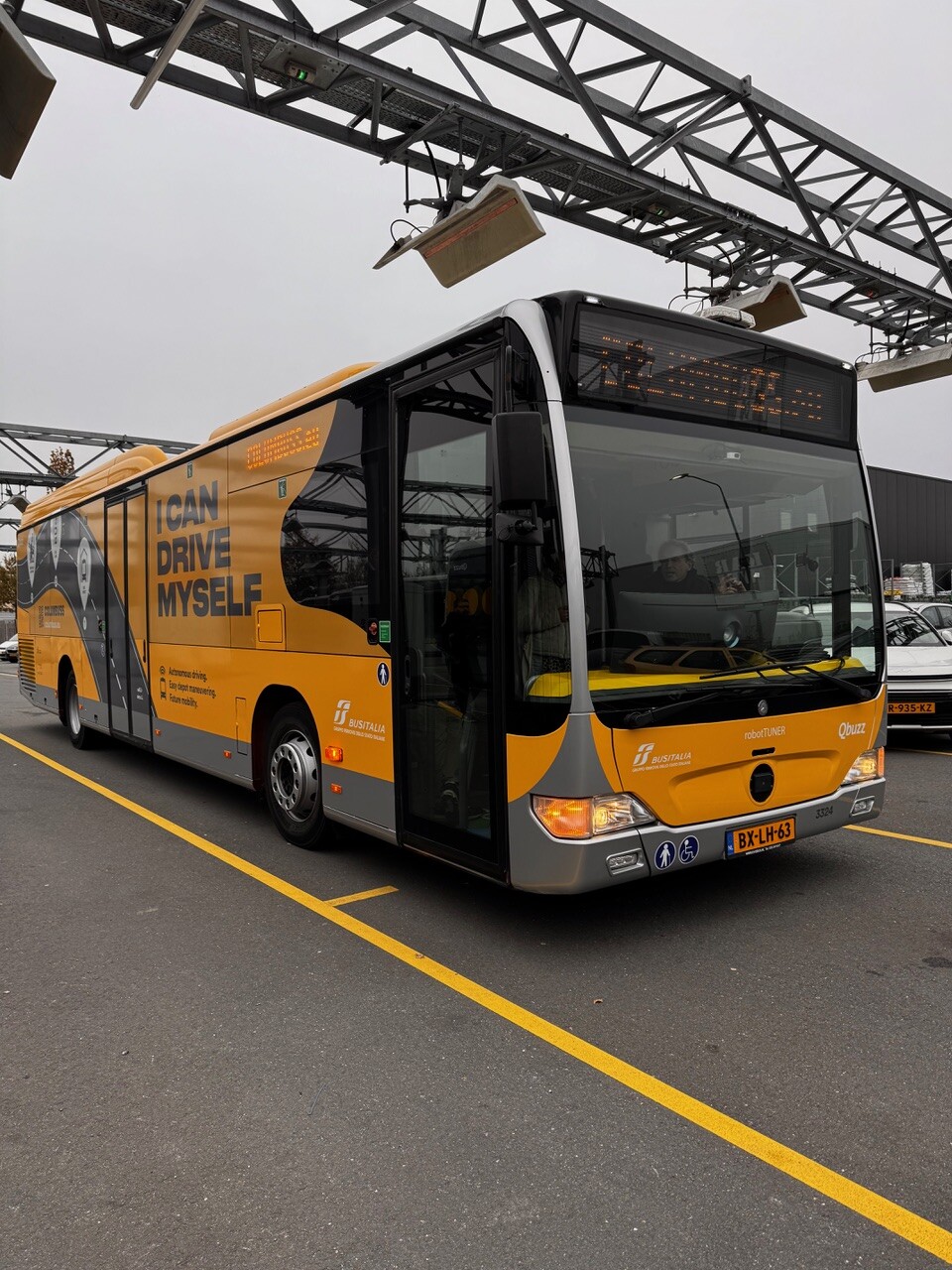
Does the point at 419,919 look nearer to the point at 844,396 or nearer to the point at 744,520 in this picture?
the point at 744,520

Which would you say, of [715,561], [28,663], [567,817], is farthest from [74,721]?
[715,561]

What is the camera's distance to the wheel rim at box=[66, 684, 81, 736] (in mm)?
11258

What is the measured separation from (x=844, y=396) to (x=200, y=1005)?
462 centimetres

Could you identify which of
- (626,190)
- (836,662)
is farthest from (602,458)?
(626,190)

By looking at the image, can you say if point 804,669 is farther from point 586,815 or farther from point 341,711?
point 341,711

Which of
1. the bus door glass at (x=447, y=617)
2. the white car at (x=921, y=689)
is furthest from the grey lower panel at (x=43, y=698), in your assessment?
the white car at (x=921, y=689)

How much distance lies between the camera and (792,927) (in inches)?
187

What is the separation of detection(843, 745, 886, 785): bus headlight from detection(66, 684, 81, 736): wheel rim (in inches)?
358

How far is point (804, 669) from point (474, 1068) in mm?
2668

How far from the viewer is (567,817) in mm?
4121

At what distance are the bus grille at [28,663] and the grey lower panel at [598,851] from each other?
35.4 feet

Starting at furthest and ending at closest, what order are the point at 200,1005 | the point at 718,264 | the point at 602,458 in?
1. the point at 718,264
2. the point at 602,458
3. the point at 200,1005

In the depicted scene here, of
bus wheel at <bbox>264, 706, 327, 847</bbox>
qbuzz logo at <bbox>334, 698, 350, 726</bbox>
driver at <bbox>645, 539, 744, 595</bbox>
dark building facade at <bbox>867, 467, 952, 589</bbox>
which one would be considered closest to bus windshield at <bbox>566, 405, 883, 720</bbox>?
driver at <bbox>645, 539, 744, 595</bbox>

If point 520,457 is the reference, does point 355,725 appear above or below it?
below
